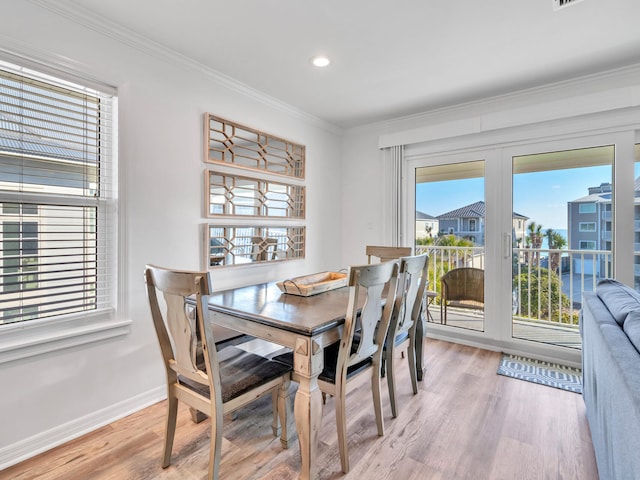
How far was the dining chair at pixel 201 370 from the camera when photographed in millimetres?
1362

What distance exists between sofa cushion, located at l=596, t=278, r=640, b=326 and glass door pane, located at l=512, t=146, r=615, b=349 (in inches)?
38.1

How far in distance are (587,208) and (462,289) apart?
1314mm

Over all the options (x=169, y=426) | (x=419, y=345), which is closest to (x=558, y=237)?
(x=419, y=345)

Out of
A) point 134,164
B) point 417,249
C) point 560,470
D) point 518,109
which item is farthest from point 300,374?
point 518,109

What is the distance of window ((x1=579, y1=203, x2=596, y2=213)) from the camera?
2820 mm

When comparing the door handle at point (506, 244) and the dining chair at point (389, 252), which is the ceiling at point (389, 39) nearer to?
the door handle at point (506, 244)

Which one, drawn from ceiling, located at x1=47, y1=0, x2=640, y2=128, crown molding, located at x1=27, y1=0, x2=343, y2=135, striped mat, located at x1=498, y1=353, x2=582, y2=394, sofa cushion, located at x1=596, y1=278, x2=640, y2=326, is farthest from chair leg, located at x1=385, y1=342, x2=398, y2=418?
crown molding, located at x1=27, y1=0, x2=343, y2=135

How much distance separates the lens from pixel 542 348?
3.05 m

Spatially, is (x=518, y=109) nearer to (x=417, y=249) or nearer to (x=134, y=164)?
(x=417, y=249)

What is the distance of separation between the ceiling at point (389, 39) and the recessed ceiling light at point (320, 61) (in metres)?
0.06

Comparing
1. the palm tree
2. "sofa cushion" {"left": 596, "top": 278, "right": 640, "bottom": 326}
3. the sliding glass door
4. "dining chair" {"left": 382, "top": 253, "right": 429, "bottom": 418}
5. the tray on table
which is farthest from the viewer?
the palm tree

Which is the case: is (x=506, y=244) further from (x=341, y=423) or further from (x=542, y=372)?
(x=341, y=423)

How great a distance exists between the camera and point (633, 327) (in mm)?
1256

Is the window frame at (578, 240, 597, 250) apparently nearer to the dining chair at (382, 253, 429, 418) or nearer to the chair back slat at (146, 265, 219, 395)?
the dining chair at (382, 253, 429, 418)
